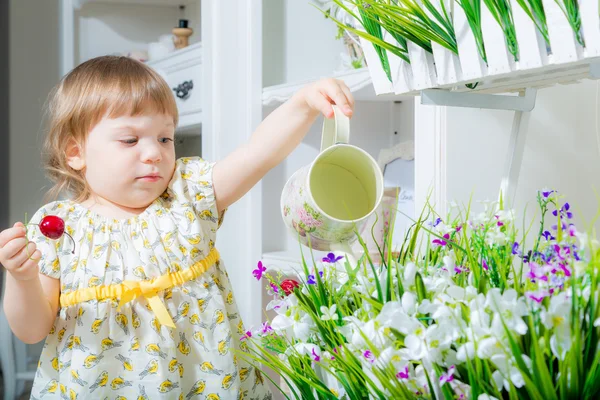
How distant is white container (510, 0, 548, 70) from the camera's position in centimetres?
59

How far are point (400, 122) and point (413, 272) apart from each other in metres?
1.28

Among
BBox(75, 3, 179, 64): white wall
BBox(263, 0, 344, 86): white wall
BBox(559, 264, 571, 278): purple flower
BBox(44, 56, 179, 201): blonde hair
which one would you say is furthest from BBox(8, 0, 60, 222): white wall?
BBox(559, 264, 571, 278): purple flower

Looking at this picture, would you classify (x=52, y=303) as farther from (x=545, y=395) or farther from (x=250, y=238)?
(x=545, y=395)

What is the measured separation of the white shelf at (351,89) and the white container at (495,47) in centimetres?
70

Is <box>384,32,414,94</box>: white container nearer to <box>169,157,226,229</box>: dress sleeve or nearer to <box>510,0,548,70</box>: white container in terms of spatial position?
<box>510,0,548,70</box>: white container

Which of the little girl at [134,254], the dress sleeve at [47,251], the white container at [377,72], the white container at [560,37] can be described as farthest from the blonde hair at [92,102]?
the white container at [560,37]

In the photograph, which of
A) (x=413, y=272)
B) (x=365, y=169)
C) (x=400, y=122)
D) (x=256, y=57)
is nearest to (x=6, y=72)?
(x=256, y=57)

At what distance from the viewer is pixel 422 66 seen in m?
0.70

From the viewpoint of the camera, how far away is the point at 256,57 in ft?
5.74

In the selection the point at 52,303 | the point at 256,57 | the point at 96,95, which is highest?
the point at 256,57

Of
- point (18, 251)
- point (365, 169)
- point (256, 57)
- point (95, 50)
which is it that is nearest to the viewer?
point (365, 169)

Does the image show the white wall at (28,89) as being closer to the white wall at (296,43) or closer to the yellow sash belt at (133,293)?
the white wall at (296,43)

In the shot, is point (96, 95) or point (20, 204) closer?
point (96, 95)

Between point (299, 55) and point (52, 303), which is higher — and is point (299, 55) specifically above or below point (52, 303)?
above
